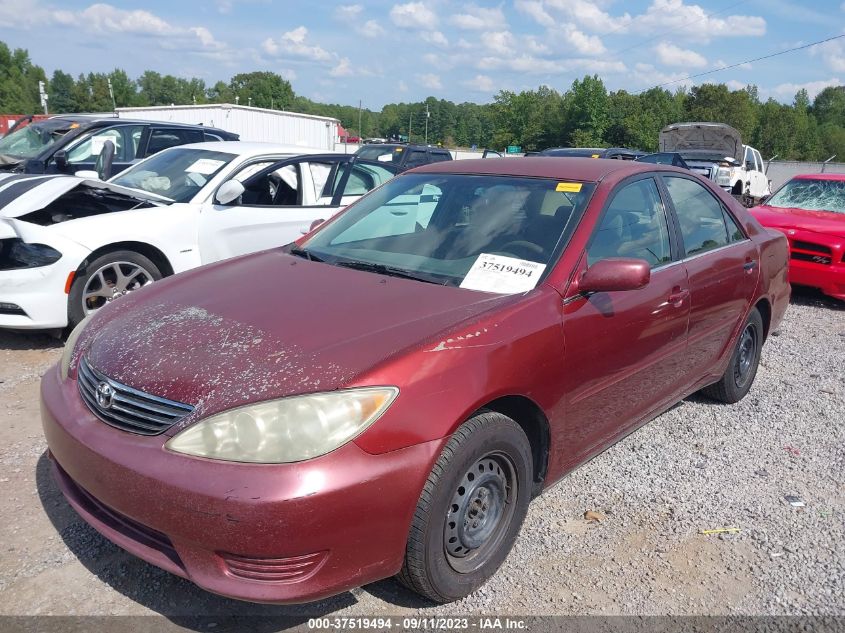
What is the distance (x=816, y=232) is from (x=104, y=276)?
744 cm

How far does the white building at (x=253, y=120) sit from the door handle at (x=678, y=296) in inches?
970

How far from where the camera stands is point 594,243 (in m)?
3.13

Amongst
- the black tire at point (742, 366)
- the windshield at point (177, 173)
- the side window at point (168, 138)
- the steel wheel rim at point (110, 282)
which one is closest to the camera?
the black tire at point (742, 366)

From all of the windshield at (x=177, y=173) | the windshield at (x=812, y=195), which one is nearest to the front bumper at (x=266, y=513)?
the windshield at (x=177, y=173)

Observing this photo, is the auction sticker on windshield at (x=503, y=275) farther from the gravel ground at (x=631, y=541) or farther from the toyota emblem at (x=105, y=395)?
the toyota emblem at (x=105, y=395)

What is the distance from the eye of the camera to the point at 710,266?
3.90 meters

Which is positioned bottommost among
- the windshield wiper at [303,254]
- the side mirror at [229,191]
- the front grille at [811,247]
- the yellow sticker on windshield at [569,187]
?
the front grille at [811,247]

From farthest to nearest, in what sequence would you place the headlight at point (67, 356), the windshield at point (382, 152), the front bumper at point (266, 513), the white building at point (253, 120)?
the white building at point (253, 120) → the windshield at point (382, 152) → the headlight at point (67, 356) → the front bumper at point (266, 513)

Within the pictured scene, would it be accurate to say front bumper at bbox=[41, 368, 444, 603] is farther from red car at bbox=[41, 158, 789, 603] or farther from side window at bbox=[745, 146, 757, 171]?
side window at bbox=[745, 146, 757, 171]

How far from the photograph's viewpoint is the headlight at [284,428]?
207 centimetres

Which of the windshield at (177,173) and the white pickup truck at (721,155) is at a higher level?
the white pickup truck at (721,155)

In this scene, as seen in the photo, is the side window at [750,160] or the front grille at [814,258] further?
the side window at [750,160]

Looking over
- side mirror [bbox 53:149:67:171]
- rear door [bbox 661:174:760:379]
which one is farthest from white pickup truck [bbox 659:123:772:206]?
side mirror [bbox 53:149:67:171]

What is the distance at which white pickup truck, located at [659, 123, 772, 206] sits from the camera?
1686 cm
